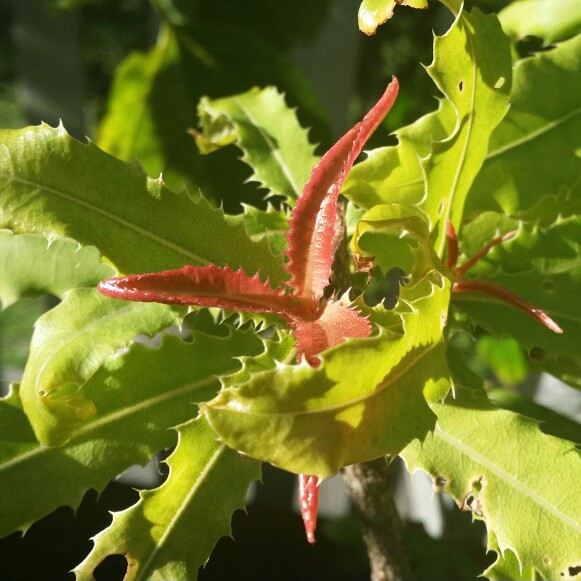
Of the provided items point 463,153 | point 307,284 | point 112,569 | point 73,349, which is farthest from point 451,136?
point 112,569

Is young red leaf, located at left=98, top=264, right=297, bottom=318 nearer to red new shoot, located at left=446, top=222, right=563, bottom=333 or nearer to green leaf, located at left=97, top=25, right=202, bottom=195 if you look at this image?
red new shoot, located at left=446, top=222, right=563, bottom=333

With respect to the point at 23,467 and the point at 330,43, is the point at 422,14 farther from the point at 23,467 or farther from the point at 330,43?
the point at 23,467

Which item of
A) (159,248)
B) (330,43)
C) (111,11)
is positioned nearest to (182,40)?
(330,43)

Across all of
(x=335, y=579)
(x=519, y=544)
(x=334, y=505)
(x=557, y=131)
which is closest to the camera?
(x=519, y=544)

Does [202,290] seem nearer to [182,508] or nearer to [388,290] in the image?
[182,508]

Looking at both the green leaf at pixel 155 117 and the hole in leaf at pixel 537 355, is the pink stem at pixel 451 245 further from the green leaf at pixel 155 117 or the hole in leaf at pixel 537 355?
the green leaf at pixel 155 117
